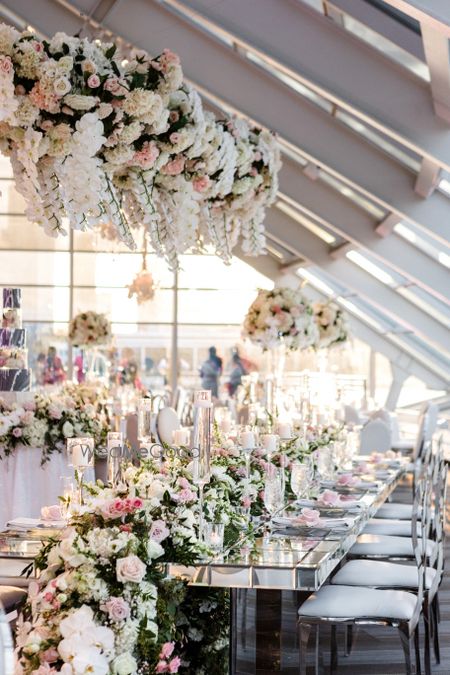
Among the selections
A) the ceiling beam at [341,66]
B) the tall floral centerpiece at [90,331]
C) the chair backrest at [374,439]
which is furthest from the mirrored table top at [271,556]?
the tall floral centerpiece at [90,331]

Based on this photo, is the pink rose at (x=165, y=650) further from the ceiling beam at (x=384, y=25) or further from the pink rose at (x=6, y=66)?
Answer: the ceiling beam at (x=384, y=25)

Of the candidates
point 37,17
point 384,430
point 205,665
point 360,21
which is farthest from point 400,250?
point 205,665

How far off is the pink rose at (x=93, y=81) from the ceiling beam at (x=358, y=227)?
7.39 meters

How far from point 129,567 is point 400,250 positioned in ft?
30.1

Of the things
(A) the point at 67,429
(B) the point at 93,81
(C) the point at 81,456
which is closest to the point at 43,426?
(A) the point at 67,429

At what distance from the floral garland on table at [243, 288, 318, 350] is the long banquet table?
226 inches

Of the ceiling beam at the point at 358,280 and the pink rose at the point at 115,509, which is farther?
the ceiling beam at the point at 358,280

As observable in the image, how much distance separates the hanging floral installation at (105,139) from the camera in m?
4.66

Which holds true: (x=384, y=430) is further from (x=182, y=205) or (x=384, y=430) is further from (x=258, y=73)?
(x=182, y=205)

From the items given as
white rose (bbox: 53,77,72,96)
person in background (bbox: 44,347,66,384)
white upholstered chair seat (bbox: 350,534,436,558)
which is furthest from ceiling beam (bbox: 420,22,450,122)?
person in background (bbox: 44,347,66,384)

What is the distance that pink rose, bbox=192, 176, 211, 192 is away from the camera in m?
5.57

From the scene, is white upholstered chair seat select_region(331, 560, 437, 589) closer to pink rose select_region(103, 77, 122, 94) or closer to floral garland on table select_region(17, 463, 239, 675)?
floral garland on table select_region(17, 463, 239, 675)

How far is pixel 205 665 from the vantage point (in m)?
3.99

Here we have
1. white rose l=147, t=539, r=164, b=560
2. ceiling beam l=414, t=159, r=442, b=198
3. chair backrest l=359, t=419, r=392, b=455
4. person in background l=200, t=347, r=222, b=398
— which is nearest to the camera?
Result: white rose l=147, t=539, r=164, b=560
